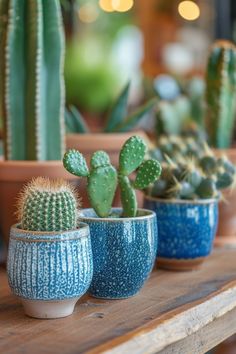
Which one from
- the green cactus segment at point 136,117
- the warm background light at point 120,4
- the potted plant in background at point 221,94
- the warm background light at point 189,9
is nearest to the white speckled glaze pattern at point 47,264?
the green cactus segment at point 136,117

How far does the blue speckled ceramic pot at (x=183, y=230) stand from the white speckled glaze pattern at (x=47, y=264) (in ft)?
1.21

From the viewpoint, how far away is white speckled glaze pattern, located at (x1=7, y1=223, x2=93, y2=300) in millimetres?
1056

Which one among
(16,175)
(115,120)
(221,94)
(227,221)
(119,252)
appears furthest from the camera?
(221,94)

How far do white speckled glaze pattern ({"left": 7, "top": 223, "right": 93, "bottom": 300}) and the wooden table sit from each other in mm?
52

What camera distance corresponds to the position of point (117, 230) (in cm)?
118

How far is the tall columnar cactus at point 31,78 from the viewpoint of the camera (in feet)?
4.80

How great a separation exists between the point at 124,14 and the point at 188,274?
17.9 ft

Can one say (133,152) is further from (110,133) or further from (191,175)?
(110,133)

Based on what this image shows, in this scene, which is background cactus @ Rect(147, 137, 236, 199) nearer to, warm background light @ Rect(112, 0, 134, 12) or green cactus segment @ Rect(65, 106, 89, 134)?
green cactus segment @ Rect(65, 106, 89, 134)

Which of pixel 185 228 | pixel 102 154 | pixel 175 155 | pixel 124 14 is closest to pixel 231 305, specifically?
pixel 185 228

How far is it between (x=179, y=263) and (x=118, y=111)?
510mm

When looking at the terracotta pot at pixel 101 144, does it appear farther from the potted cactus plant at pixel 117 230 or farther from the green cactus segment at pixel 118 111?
the potted cactus plant at pixel 117 230

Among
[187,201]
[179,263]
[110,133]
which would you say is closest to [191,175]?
[187,201]

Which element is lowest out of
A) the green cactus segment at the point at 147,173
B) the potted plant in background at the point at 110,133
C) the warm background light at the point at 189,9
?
the green cactus segment at the point at 147,173
